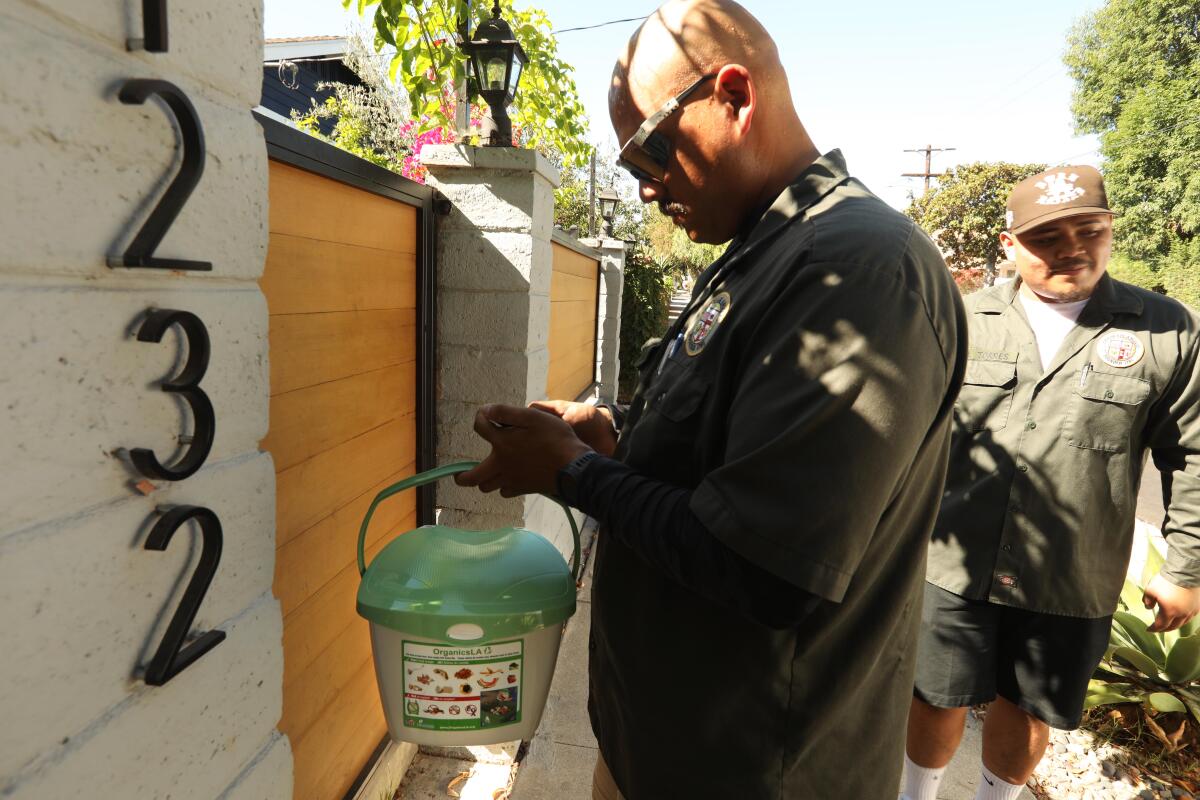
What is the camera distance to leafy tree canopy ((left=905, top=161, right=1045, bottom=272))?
2338cm

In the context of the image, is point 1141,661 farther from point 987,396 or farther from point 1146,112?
point 1146,112

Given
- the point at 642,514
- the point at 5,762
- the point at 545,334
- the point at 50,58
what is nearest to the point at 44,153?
the point at 50,58

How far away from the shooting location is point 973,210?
24.0 meters

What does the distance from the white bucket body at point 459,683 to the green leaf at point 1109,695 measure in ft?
9.45

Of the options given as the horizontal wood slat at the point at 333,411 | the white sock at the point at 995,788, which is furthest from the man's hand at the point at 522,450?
the white sock at the point at 995,788

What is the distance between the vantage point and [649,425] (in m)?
1.24

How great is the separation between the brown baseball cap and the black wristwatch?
1773mm


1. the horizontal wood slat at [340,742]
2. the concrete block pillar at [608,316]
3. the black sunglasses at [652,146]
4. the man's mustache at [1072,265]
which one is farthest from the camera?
the concrete block pillar at [608,316]

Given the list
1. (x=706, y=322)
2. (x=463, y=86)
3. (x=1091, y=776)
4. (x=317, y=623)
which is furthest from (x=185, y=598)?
(x=1091, y=776)

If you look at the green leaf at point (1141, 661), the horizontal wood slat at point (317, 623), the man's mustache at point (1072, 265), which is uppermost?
the man's mustache at point (1072, 265)

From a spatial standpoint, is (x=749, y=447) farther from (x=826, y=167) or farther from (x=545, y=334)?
(x=545, y=334)

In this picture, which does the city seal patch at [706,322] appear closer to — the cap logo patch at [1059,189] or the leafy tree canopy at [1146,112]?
the cap logo patch at [1059,189]

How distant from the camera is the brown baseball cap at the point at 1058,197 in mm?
2256

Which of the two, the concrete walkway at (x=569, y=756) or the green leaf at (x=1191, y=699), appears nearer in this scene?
the concrete walkway at (x=569, y=756)
